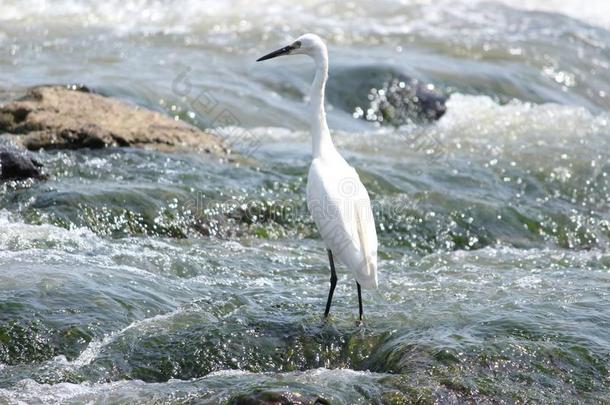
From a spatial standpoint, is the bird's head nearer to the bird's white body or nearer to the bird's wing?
the bird's white body

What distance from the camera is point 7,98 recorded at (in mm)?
10148

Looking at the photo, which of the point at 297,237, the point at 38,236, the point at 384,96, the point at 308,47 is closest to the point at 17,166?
the point at 38,236

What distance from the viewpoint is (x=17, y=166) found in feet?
24.8

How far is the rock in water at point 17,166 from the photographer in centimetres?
753

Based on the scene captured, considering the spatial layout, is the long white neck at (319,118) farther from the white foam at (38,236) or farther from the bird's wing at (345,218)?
the white foam at (38,236)

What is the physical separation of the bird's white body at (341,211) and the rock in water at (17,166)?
2575mm

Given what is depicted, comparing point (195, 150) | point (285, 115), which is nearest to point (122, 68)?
point (285, 115)

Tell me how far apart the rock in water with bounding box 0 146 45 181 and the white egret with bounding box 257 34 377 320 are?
2.57 meters

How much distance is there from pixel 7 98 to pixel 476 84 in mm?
6370

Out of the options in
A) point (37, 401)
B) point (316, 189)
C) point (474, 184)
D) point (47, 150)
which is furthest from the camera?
point (474, 184)

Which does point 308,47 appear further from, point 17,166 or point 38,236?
point 17,166

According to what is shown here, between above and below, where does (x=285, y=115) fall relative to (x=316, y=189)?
below

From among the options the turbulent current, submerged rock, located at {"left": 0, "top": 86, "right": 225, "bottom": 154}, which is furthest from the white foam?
submerged rock, located at {"left": 0, "top": 86, "right": 225, "bottom": 154}

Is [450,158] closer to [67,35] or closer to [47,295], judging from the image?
[47,295]
